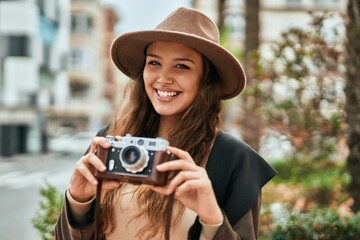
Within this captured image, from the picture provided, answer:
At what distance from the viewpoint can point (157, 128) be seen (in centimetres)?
221

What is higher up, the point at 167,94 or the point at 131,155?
the point at 167,94

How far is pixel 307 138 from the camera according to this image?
7102 millimetres

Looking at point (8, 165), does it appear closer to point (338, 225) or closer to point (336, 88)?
point (336, 88)

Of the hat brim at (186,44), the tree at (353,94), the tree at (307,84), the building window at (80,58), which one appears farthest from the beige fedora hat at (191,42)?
the building window at (80,58)

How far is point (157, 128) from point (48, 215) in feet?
5.90

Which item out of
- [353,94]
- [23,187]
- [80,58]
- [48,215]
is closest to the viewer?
[48,215]

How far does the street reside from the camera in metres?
9.16

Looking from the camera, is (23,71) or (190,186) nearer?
(190,186)

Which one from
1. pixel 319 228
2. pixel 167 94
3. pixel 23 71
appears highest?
pixel 23 71

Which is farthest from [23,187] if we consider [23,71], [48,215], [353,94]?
[23,71]

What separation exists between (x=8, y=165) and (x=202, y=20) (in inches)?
897

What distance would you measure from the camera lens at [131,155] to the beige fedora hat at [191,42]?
1.40 feet

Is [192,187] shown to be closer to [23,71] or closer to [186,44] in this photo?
[186,44]

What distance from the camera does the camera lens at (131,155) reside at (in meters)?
1.75
